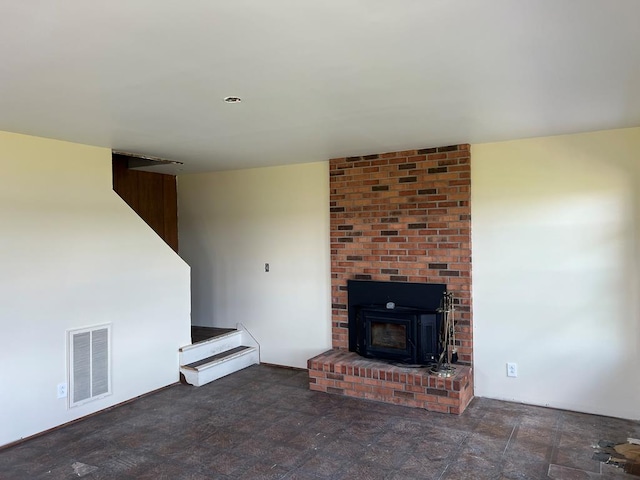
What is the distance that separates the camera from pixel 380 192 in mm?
4445

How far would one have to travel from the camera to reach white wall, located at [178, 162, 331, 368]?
4.88m

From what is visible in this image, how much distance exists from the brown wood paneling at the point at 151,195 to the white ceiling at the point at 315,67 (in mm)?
1534

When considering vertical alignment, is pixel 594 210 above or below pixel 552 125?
below

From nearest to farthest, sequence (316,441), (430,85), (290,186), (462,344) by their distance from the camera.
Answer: (430,85)
(316,441)
(462,344)
(290,186)

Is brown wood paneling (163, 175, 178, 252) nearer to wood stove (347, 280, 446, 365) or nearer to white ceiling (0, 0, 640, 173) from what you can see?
white ceiling (0, 0, 640, 173)

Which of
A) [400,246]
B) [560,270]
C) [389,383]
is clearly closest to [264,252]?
[400,246]

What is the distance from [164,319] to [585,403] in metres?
3.80

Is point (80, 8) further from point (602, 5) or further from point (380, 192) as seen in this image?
point (380, 192)

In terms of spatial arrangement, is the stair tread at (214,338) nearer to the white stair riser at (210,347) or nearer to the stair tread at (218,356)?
the white stair riser at (210,347)

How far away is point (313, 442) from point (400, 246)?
1.97 metres

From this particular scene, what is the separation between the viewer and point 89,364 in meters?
3.74

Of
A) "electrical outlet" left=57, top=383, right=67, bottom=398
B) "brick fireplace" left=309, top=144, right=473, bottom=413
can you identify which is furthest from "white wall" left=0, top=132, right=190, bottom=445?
"brick fireplace" left=309, top=144, right=473, bottom=413

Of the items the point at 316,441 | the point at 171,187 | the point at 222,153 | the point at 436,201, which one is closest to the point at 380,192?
the point at 436,201

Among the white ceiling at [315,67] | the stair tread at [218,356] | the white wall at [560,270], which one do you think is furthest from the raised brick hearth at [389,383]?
the white ceiling at [315,67]
